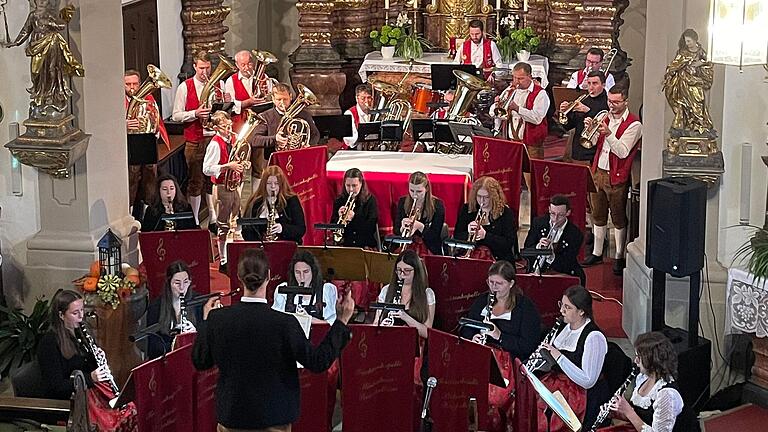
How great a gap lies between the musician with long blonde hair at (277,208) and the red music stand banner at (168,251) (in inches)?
20.6

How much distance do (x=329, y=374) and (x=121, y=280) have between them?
5.49ft

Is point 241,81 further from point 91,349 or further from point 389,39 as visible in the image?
point 91,349

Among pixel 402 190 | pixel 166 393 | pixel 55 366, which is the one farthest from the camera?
pixel 402 190

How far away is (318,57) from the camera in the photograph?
53.3 feet

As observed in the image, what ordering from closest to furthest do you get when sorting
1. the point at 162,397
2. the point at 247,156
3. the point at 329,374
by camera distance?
the point at 162,397
the point at 329,374
the point at 247,156

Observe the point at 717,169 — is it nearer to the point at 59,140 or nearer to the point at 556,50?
the point at 59,140

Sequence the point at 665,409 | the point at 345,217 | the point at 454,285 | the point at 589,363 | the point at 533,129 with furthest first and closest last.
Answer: the point at 533,129, the point at 345,217, the point at 454,285, the point at 589,363, the point at 665,409

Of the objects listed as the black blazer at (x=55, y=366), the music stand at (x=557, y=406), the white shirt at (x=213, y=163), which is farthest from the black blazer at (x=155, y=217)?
the music stand at (x=557, y=406)

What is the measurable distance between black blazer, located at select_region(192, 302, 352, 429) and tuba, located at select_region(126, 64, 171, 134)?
193 inches

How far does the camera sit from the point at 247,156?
11180 millimetres

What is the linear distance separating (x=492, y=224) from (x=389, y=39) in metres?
6.85

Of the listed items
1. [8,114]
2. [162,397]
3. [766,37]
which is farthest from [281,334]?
[8,114]

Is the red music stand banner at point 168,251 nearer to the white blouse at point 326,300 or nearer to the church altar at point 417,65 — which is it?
the white blouse at point 326,300

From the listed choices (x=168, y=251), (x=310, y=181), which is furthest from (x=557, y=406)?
(x=310, y=181)
